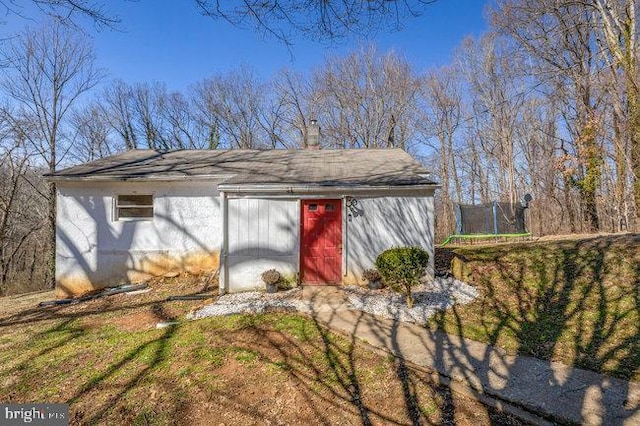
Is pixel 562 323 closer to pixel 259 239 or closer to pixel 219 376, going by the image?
pixel 219 376

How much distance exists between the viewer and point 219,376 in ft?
13.0

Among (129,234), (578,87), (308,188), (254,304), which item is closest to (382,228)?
(308,188)

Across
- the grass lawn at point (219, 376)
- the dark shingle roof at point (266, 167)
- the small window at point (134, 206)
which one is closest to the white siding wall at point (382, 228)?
the dark shingle roof at point (266, 167)

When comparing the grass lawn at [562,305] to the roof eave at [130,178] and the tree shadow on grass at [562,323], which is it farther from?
the roof eave at [130,178]

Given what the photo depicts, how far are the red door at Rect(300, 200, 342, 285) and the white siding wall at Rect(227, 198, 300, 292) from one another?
27 centimetres

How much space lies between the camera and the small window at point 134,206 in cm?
877

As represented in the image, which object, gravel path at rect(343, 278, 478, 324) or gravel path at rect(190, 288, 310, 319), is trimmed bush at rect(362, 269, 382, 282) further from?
gravel path at rect(190, 288, 310, 319)

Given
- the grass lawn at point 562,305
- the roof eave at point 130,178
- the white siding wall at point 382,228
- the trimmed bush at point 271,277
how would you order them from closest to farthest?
the grass lawn at point 562,305, the trimmed bush at point 271,277, the white siding wall at point 382,228, the roof eave at point 130,178

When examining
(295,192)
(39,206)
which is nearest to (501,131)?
(295,192)

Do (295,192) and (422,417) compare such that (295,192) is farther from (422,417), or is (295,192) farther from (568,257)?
(568,257)

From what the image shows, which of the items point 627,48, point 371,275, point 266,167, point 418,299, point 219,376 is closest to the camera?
point 219,376

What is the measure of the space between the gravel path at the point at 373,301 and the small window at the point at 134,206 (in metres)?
3.74

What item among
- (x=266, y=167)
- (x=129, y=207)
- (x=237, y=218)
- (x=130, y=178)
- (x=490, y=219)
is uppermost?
(x=266, y=167)

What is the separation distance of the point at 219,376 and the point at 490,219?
15477mm
